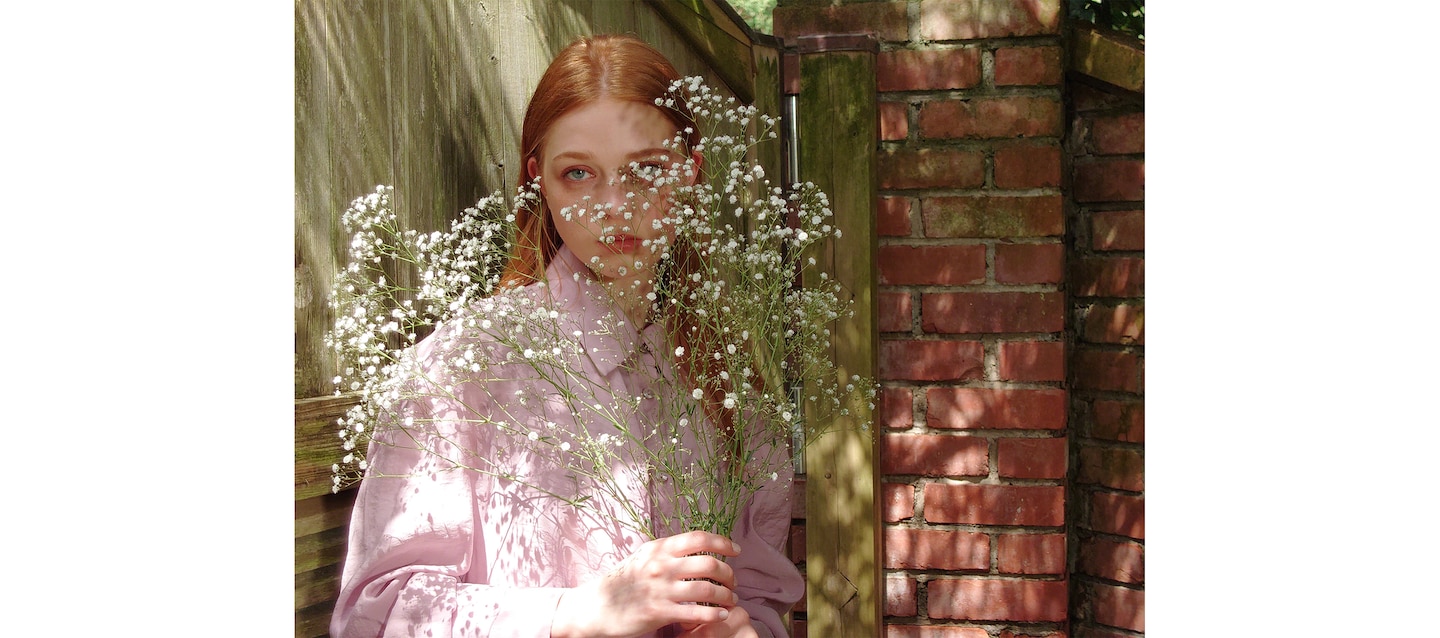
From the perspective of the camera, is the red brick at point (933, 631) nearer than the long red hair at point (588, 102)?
No

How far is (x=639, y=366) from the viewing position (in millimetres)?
1644

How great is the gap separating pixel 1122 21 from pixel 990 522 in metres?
0.97

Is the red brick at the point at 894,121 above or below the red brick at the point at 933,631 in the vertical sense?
above

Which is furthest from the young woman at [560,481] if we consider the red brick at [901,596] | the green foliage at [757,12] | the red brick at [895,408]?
the red brick at [895,408]

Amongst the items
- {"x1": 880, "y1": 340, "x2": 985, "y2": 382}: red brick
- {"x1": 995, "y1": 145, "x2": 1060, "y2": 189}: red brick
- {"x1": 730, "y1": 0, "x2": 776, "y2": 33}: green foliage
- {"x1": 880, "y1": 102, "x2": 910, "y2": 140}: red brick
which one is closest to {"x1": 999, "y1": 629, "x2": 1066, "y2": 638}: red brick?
{"x1": 880, "y1": 340, "x2": 985, "y2": 382}: red brick

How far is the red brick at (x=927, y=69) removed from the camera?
1796mm

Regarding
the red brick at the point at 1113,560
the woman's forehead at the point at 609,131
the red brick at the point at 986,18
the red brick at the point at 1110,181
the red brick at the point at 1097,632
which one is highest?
the red brick at the point at 986,18

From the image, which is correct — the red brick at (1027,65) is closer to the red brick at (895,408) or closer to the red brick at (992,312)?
the red brick at (992,312)

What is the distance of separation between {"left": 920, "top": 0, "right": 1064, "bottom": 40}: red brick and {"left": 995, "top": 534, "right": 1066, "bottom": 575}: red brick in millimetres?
915

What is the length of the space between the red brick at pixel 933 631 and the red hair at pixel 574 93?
930 mm

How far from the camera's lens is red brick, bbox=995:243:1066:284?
179 centimetres

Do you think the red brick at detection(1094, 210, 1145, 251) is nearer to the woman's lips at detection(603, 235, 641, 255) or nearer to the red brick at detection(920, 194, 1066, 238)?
the red brick at detection(920, 194, 1066, 238)

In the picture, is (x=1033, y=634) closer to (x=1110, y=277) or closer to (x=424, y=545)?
(x=1110, y=277)
